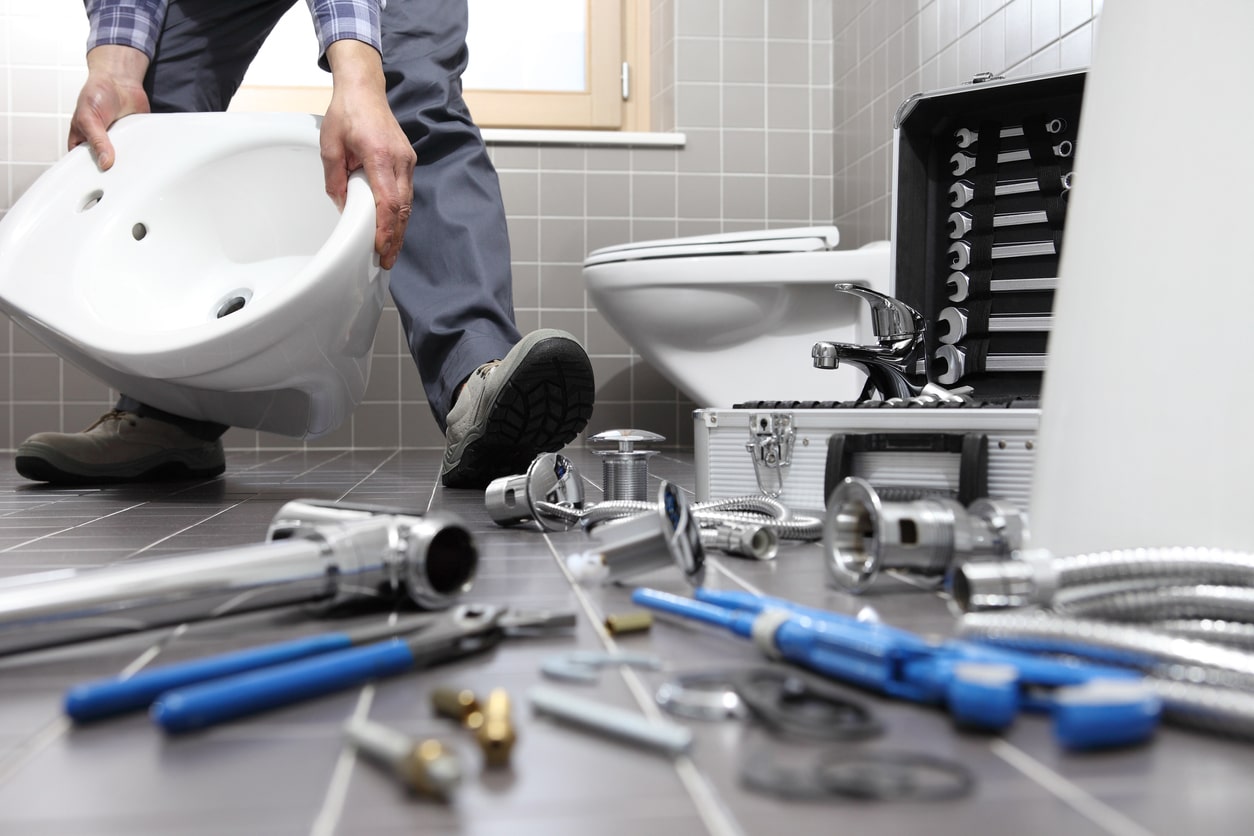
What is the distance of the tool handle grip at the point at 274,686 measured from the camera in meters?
0.37

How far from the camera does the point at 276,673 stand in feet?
1.31

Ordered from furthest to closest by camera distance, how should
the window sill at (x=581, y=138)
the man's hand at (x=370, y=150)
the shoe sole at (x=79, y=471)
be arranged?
1. the window sill at (x=581, y=138)
2. the shoe sole at (x=79, y=471)
3. the man's hand at (x=370, y=150)

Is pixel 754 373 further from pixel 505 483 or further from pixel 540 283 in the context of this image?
pixel 505 483

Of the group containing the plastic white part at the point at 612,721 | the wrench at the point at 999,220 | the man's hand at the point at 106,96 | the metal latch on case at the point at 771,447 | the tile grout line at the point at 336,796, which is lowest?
the tile grout line at the point at 336,796

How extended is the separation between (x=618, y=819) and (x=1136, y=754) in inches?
6.9

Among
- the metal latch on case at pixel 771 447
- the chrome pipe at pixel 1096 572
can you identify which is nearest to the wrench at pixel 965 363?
the metal latch on case at pixel 771 447

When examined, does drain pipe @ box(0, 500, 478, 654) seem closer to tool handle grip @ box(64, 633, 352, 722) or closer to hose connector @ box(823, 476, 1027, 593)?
tool handle grip @ box(64, 633, 352, 722)

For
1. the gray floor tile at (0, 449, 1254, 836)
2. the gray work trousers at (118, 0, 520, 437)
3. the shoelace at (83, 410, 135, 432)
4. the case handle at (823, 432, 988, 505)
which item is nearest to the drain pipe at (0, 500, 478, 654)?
the gray floor tile at (0, 449, 1254, 836)

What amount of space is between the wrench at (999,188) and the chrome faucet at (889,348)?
0.24 meters

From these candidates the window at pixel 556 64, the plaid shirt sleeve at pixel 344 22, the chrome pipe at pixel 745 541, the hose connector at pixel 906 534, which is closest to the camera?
the hose connector at pixel 906 534

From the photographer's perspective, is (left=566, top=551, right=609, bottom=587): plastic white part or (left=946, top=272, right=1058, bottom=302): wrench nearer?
(left=566, top=551, right=609, bottom=587): plastic white part

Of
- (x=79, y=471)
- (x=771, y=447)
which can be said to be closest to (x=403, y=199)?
(x=771, y=447)

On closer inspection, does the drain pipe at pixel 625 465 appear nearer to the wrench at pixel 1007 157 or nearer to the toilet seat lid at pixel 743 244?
the wrench at pixel 1007 157

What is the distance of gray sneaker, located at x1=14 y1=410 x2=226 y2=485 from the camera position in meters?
1.37
